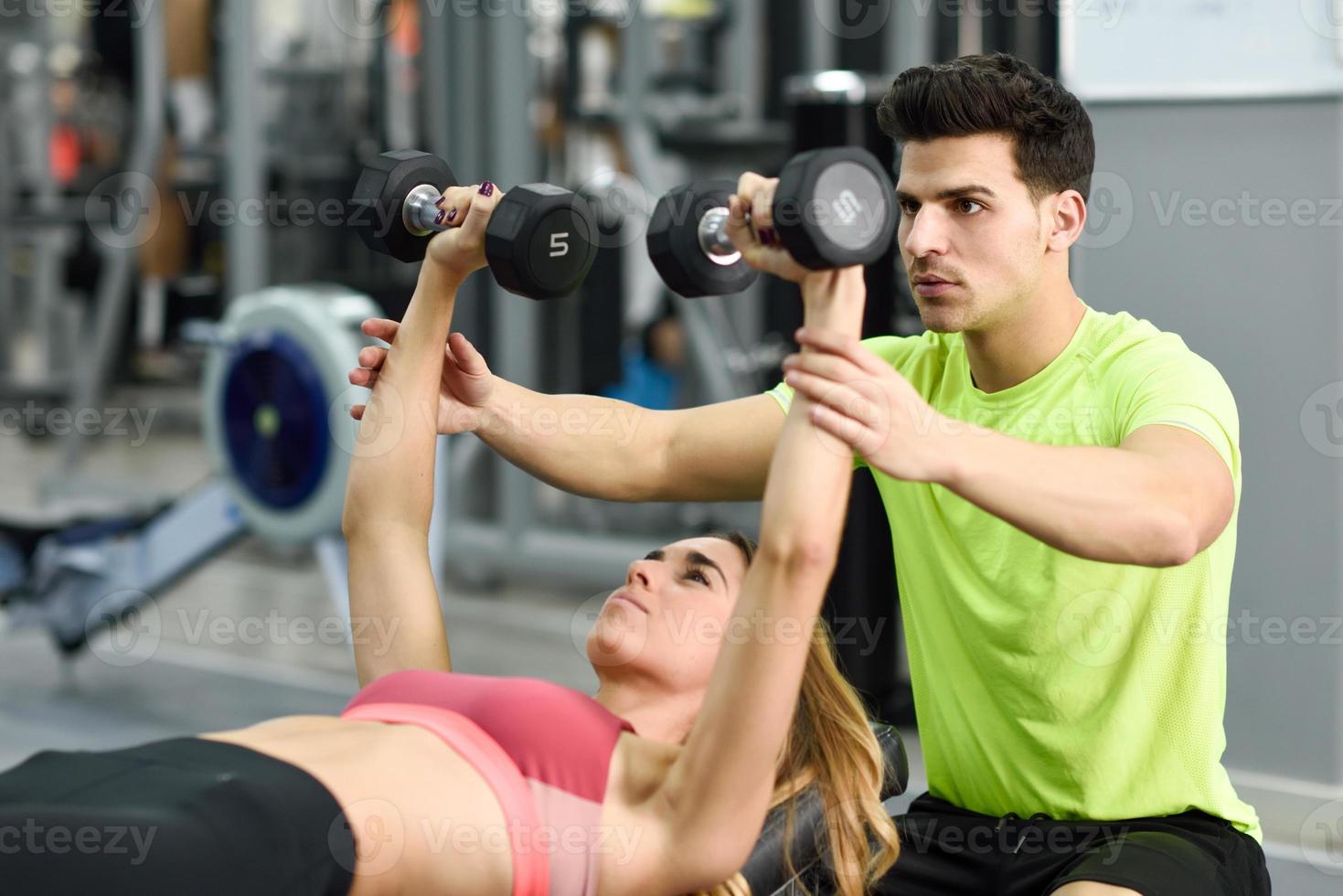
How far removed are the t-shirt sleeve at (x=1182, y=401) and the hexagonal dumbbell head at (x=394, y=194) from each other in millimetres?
727

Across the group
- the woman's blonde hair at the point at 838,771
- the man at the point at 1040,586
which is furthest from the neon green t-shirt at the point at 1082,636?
the woman's blonde hair at the point at 838,771

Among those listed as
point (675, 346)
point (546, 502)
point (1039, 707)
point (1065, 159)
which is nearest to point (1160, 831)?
point (1039, 707)

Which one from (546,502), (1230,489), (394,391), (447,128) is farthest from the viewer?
(546,502)

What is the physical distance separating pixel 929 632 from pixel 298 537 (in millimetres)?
2043

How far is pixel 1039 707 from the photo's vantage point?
4.95 feet

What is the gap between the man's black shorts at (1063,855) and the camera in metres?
1.38

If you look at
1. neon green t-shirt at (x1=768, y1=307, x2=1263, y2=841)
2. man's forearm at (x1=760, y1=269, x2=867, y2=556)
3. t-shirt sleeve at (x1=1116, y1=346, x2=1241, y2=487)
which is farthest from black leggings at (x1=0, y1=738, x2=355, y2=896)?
t-shirt sleeve at (x1=1116, y1=346, x2=1241, y2=487)

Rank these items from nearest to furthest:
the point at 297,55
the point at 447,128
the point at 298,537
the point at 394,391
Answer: the point at 394,391 → the point at 298,537 → the point at 447,128 → the point at 297,55

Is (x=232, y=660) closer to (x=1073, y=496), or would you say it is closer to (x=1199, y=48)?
(x=1199, y=48)

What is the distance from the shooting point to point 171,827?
1.17 m

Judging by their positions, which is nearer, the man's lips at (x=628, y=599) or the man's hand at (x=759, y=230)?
the man's hand at (x=759, y=230)

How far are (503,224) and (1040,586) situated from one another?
618 millimetres

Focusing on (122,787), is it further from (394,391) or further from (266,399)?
(266,399)

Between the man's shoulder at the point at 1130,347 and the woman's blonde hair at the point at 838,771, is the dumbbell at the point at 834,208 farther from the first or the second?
the woman's blonde hair at the point at 838,771
